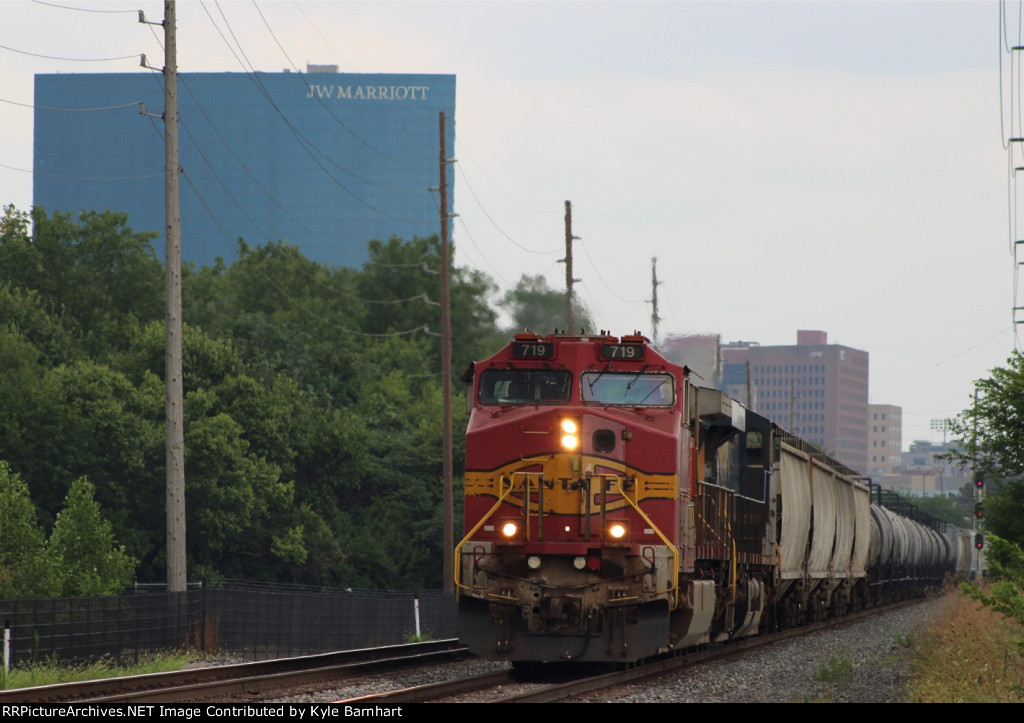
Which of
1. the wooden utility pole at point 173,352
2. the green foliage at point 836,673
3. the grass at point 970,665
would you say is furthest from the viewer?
the wooden utility pole at point 173,352

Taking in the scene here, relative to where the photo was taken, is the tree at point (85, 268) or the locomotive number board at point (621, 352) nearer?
the locomotive number board at point (621, 352)

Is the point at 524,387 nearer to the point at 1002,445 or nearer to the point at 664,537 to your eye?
the point at 664,537

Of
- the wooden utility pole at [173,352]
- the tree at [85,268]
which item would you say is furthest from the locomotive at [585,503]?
the tree at [85,268]

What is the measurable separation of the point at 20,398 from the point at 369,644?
113ft

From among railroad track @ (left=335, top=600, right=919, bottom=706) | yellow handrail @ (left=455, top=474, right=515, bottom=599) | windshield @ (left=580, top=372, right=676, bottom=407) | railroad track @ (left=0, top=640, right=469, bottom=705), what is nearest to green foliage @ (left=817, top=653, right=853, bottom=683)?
railroad track @ (left=335, top=600, right=919, bottom=706)

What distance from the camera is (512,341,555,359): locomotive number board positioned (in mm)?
18203

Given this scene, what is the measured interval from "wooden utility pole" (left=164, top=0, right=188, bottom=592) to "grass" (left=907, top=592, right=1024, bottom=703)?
13098 millimetres

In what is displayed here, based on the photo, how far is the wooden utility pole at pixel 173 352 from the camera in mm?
24484

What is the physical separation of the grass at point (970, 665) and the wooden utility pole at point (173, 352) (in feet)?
43.0

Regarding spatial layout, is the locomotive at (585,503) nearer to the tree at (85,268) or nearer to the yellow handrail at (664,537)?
the yellow handrail at (664,537)

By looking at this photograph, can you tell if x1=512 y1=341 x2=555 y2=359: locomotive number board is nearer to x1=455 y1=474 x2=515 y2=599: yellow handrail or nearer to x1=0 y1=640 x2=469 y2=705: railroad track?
x1=455 y1=474 x2=515 y2=599: yellow handrail

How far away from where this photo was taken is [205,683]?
51.1 feet

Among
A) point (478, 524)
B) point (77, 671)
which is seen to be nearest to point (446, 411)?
point (77, 671)

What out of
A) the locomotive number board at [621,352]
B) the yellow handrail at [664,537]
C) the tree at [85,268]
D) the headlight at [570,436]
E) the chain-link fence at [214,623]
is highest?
the tree at [85,268]
